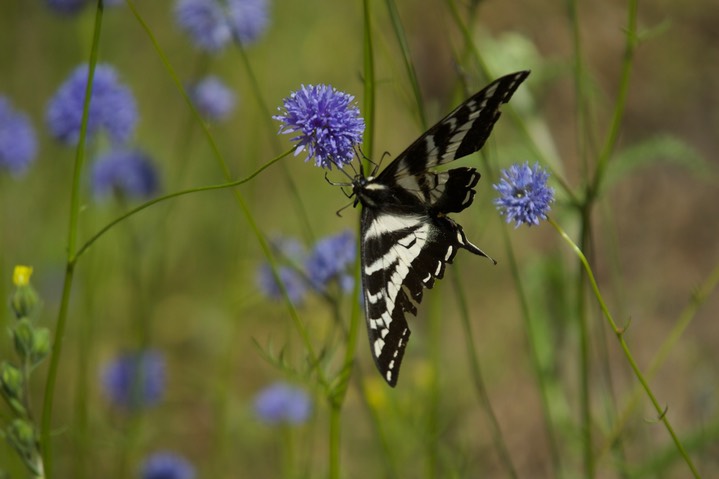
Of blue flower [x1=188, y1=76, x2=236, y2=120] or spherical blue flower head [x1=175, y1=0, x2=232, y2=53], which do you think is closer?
spherical blue flower head [x1=175, y1=0, x2=232, y2=53]

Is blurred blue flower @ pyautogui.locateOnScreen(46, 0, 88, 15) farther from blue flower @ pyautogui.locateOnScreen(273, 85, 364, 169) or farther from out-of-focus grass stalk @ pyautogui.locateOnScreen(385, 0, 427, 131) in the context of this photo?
blue flower @ pyautogui.locateOnScreen(273, 85, 364, 169)

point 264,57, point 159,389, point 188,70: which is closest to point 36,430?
point 159,389

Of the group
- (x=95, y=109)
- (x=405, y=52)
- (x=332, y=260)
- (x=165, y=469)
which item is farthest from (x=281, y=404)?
(x=405, y=52)

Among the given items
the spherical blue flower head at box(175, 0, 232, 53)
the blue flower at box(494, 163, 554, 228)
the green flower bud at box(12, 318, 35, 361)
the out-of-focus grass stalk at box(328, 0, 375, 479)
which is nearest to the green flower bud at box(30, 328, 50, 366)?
the green flower bud at box(12, 318, 35, 361)

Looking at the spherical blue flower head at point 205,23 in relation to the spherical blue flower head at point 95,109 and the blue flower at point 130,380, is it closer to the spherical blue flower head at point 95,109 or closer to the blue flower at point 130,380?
the spherical blue flower head at point 95,109

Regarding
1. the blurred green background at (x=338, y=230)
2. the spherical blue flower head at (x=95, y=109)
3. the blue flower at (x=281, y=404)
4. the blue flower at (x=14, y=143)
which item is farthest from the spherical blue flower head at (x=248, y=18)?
the blue flower at (x=281, y=404)

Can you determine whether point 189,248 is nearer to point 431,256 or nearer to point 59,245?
point 59,245

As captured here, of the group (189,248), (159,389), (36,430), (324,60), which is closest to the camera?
(36,430)
